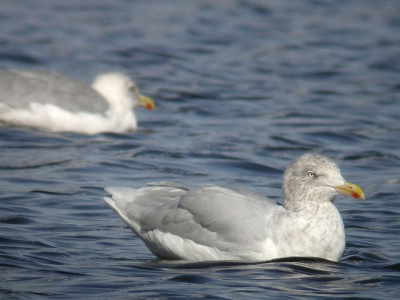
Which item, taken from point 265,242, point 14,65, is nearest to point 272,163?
point 265,242

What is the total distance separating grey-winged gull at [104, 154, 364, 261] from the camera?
6184 mm

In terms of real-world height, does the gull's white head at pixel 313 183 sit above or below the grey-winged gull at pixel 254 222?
above

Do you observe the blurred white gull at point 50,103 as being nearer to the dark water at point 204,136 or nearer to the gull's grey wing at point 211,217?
the dark water at point 204,136

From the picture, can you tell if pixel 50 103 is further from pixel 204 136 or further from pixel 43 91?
pixel 204 136

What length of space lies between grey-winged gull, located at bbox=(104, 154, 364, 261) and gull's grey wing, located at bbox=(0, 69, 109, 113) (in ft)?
15.4

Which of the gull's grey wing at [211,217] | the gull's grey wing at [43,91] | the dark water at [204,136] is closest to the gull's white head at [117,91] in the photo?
the dark water at [204,136]

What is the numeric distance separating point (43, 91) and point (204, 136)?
2256mm

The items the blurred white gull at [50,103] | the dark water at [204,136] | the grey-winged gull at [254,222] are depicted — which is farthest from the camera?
the blurred white gull at [50,103]

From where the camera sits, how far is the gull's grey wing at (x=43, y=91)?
1097 centimetres

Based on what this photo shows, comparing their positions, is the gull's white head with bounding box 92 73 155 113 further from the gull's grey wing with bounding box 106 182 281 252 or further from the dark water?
the gull's grey wing with bounding box 106 182 281 252

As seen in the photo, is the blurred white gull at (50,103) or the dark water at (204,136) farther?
the blurred white gull at (50,103)

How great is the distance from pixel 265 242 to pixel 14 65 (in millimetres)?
10056

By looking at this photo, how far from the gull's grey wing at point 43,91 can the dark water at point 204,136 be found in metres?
0.42

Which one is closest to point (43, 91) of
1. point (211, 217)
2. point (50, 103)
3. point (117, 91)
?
point (50, 103)
